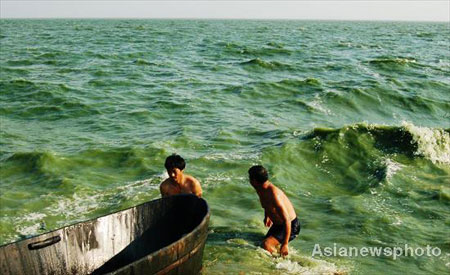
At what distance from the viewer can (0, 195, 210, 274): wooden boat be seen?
4289 mm

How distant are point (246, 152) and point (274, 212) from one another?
16.1ft

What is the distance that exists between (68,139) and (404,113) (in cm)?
1065

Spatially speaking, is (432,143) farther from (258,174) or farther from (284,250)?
(258,174)

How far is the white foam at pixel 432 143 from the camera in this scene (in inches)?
417

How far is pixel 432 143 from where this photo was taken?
37.2 ft

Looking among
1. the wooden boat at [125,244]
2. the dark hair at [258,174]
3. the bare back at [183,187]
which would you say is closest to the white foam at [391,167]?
the dark hair at [258,174]

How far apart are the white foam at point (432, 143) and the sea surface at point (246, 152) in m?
0.04

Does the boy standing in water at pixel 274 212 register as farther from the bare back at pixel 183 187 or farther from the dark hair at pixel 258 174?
the bare back at pixel 183 187

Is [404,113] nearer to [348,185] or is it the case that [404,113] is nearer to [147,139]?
[348,185]

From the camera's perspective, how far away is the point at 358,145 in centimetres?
1143

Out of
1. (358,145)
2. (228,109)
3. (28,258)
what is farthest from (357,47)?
(28,258)

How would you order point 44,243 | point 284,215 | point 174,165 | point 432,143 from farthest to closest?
point 432,143 → point 174,165 → point 284,215 → point 44,243

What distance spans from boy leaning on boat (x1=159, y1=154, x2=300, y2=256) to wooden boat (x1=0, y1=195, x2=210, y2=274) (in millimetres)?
827

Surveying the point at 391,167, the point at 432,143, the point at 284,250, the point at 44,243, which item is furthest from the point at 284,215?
the point at 432,143
